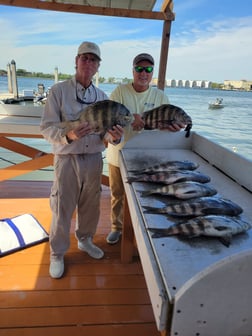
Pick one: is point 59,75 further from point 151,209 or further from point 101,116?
point 151,209

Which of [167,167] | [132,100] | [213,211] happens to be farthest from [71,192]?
[213,211]

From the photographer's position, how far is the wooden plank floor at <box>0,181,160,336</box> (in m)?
1.68

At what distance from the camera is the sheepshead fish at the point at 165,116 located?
211cm

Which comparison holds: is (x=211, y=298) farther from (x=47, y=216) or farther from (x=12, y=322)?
(x=47, y=216)

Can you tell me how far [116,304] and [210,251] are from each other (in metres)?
1.26

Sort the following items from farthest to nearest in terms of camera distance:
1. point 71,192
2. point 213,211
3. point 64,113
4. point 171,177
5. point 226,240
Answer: point 71,192 < point 64,113 < point 171,177 < point 213,211 < point 226,240

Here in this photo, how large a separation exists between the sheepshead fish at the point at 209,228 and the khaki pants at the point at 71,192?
112 centimetres

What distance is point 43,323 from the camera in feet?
5.56

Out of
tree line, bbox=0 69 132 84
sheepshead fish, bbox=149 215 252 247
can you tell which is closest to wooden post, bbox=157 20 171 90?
tree line, bbox=0 69 132 84

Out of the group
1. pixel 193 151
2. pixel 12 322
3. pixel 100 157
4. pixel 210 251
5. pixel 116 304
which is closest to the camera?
pixel 210 251

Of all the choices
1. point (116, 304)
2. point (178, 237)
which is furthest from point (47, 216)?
point (178, 237)

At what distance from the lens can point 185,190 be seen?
4.29 ft

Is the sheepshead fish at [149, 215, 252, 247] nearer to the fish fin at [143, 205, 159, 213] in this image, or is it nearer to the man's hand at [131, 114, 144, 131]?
the fish fin at [143, 205, 159, 213]

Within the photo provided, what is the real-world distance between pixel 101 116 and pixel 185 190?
2.52ft
